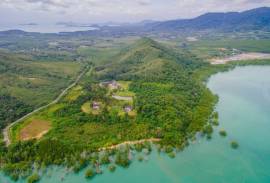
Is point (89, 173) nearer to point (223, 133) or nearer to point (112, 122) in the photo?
point (112, 122)

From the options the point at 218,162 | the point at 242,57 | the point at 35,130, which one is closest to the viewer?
the point at 218,162

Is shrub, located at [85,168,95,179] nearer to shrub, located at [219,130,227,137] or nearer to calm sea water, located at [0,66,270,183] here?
calm sea water, located at [0,66,270,183]

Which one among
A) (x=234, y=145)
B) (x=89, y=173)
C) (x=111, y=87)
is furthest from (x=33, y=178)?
(x=111, y=87)

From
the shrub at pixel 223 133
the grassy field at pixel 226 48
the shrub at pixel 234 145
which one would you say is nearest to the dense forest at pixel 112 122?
the shrub at pixel 223 133

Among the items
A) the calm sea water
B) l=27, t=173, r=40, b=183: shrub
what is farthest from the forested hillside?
the calm sea water

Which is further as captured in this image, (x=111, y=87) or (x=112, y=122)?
(x=111, y=87)

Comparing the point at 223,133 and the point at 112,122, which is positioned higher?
the point at 112,122

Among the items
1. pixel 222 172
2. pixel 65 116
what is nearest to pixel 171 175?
pixel 222 172

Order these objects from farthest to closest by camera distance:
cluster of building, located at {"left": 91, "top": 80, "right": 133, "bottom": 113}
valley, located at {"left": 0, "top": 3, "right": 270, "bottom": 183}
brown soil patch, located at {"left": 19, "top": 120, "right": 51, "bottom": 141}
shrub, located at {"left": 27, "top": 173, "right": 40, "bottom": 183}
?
1. cluster of building, located at {"left": 91, "top": 80, "right": 133, "bottom": 113}
2. brown soil patch, located at {"left": 19, "top": 120, "right": 51, "bottom": 141}
3. valley, located at {"left": 0, "top": 3, "right": 270, "bottom": 183}
4. shrub, located at {"left": 27, "top": 173, "right": 40, "bottom": 183}

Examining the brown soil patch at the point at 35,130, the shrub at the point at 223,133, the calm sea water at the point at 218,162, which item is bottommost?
the calm sea water at the point at 218,162

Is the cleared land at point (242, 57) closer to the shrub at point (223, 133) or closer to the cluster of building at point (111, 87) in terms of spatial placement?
the cluster of building at point (111, 87)
